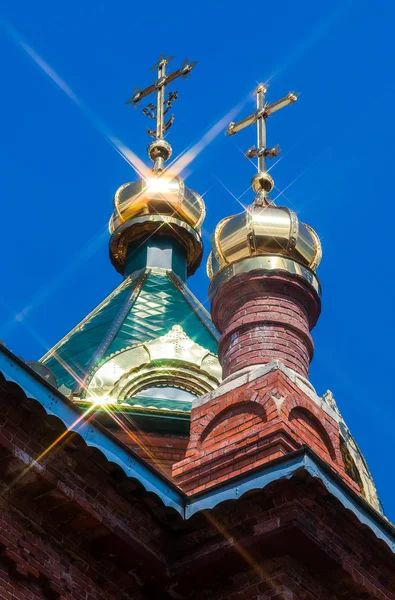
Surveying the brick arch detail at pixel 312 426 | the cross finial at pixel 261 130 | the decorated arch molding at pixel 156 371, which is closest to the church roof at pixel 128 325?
the decorated arch molding at pixel 156 371

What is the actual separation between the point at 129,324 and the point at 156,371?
1753mm

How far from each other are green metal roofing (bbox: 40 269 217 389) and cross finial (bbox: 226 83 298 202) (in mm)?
3460

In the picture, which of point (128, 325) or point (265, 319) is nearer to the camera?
point (265, 319)

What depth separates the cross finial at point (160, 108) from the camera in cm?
2198

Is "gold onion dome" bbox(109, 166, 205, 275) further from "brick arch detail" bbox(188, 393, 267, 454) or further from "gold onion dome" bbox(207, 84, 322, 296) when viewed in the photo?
"brick arch detail" bbox(188, 393, 267, 454)

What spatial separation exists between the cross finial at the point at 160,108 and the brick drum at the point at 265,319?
9.38m

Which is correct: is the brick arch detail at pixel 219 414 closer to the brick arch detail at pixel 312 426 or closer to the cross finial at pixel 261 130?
the brick arch detail at pixel 312 426

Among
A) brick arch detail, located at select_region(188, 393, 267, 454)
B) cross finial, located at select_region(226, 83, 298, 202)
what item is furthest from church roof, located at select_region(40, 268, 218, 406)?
brick arch detail, located at select_region(188, 393, 267, 454)

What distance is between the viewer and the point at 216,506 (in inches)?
345

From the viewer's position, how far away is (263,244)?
12969 millimetres

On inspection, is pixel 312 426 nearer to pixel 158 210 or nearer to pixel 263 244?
pixel 263 244

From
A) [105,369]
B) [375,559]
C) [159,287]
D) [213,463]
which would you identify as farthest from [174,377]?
[375,559]

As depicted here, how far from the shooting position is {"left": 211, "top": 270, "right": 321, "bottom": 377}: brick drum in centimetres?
1220

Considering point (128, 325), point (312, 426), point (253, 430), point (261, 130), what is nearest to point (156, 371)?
point (128, 325)
